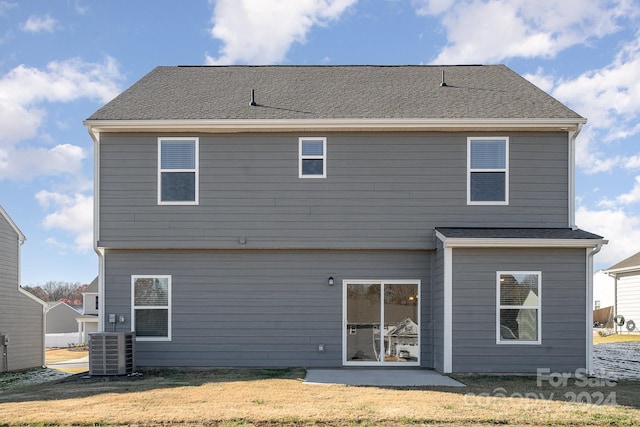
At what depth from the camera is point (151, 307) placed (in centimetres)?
1305

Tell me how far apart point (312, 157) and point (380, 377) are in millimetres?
4616

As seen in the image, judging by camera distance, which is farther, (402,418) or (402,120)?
(402,120)

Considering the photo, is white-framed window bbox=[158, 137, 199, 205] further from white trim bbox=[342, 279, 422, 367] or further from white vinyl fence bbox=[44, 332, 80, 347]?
white vinyl fence bbox=[44, 332, 80, 347]

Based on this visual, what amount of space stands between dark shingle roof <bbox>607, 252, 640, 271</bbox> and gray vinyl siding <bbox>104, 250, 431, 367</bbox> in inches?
706

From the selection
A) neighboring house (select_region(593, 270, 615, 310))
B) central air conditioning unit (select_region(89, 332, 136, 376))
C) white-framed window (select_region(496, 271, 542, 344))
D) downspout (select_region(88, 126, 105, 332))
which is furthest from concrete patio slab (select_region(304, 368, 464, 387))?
neighboring house (select_region(593, 270, 615, 310))

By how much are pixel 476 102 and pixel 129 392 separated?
9092 millimetres

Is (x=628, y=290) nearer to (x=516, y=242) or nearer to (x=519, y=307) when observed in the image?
(x=519, y=307)

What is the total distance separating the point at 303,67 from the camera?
16.2 meters

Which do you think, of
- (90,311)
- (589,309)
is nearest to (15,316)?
(589,309)

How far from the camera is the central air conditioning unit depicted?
1193 centimetres

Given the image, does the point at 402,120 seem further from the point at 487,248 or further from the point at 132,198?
the point at 132,198

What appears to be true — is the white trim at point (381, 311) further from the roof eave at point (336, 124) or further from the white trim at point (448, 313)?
the roof eave at point (336, 124)

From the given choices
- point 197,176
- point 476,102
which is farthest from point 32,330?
point 476,102

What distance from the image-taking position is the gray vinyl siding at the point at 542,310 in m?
11.9
